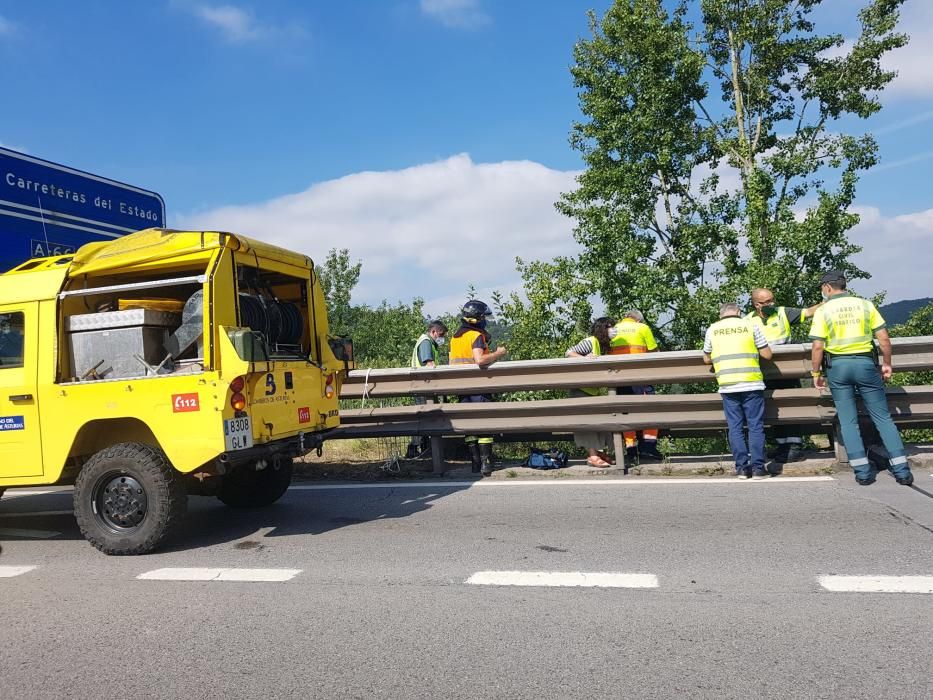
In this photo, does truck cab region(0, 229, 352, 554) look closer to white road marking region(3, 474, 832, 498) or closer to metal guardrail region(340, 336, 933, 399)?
white road marking region(3, 474, 832, 498)

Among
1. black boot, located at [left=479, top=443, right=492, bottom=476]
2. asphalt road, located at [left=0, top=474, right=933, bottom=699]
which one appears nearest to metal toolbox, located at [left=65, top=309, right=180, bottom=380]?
asphalt road, located at [left=0, top=474, right=933, bottom=699]

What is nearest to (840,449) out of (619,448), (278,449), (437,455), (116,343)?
(619,448)

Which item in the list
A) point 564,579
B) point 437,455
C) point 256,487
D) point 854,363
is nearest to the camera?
point 564,579

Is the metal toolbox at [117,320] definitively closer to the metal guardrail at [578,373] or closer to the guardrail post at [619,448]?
the metal guardrail at [578,373]

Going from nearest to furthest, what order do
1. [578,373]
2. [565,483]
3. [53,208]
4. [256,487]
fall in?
1. [256,487]
2. [565,483]
3. [578,373]
4. [53,208]

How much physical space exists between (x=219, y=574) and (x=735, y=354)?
510 cm

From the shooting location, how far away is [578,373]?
8117mm

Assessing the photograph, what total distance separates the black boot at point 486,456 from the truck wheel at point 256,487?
2214mm

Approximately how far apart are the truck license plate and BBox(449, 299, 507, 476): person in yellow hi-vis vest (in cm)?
327

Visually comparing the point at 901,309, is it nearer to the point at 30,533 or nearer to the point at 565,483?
the point at 565,483

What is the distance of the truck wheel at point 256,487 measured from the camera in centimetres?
705

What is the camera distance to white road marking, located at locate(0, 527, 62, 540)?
642 centimetres

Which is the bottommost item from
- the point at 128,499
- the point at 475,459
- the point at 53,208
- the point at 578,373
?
the point at 475,459

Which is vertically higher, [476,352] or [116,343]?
[116,343]
